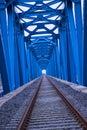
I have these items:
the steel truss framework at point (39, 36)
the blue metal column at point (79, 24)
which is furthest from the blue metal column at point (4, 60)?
the blue metal column at point (79, 24)

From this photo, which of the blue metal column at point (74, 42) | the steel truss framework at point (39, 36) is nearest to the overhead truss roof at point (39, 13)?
the steel truss framework at point (39, 36)

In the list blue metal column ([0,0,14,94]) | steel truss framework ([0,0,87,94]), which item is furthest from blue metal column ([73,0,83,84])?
blue metal column ([0,0,14,94])

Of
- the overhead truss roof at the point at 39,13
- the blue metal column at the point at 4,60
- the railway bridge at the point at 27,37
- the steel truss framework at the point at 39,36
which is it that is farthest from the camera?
the overhead truss roof at the point at 39,13

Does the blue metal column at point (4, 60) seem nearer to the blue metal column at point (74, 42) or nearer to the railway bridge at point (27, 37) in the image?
the railway bridge at point (27, 37)

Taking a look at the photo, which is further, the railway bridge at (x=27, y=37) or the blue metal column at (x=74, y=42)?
the blue metal column at (x=74, y=42)

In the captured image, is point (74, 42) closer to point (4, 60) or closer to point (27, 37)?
point (4, 60)

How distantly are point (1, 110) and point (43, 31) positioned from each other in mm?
29552

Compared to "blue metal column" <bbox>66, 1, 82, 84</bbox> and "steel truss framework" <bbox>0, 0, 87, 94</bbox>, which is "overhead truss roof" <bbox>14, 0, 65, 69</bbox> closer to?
"steel truss framework" <bbox>0, 0, 87, 94</bbox>

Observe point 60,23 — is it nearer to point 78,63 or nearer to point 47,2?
point 47,2

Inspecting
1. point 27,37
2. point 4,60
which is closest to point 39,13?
point 27,37

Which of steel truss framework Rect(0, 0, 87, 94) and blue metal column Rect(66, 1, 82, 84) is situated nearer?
steel truss framework Rect(0, 0, 87, 94)

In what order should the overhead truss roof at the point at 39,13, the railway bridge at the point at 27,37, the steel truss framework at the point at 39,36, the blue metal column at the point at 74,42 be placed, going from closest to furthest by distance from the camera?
1. the railway bridge at the point at 27,37
2. the steel truss framework at the point at 39,36
3. the blue metal column at the point at 74,42
4. the overhead truss roof at the point at 39,13

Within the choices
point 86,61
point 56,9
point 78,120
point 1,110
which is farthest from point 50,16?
point 78,120

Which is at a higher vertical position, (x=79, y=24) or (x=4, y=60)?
(x=79, y=24)
